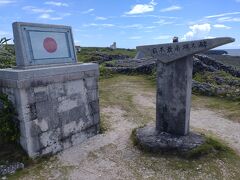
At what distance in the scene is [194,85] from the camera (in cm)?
1595

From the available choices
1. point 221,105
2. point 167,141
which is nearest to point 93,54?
point 221,105

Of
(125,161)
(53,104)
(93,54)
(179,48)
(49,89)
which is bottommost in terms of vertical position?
(125,161)

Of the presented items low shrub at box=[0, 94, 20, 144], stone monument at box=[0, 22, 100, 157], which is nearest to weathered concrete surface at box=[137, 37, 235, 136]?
stone monument at box=[0, 22, 100, 157]

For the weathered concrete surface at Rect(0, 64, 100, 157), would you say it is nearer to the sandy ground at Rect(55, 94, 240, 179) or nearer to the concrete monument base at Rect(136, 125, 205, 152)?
the sandy ground at Rect(55, 94, 240, 179)

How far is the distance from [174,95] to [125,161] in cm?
221

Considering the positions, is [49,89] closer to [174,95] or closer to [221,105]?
[174,95]

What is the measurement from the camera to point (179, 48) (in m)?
7.77

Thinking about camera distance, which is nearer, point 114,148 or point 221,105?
point 114,148

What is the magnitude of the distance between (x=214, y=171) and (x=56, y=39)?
5334 mm

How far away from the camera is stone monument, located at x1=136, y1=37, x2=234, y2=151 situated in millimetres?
7750

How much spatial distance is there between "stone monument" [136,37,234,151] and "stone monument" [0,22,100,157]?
1853mm

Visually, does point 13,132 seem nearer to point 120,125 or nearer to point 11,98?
point 11,98

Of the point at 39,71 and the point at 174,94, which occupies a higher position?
the point at 39,71

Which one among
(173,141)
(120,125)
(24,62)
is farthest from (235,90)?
(24,62)
